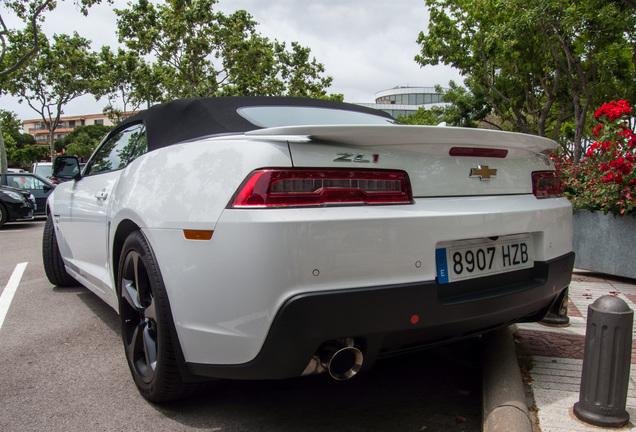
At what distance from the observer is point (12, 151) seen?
276ft

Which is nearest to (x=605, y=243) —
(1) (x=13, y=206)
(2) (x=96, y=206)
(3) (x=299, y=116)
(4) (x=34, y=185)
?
(3) (x=299, y=116)

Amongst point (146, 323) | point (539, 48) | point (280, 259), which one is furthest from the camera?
point (539, 48)

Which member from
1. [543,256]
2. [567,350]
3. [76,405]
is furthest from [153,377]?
[567,350]

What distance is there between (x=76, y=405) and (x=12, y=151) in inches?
3711

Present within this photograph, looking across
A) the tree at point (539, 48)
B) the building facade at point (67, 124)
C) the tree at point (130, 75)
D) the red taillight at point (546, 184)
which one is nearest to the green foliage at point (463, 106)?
the tree at point (539, 48)

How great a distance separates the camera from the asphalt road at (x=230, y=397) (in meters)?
2.46

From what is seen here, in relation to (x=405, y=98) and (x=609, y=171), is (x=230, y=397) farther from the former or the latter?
(x=405, y=98)

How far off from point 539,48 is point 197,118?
18957 mm

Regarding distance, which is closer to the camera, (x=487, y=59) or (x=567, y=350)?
(x=567, y=350)

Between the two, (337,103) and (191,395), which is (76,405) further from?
(337,103)

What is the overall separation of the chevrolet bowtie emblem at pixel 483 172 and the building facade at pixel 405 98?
102973 millimetres

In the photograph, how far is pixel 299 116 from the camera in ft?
9.84

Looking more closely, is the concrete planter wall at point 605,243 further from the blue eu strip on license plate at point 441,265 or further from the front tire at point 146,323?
the front tire at point 146,323

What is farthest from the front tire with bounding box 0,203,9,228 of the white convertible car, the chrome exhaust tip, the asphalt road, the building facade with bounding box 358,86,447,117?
the building facade with bounding box 358,86,447,117
